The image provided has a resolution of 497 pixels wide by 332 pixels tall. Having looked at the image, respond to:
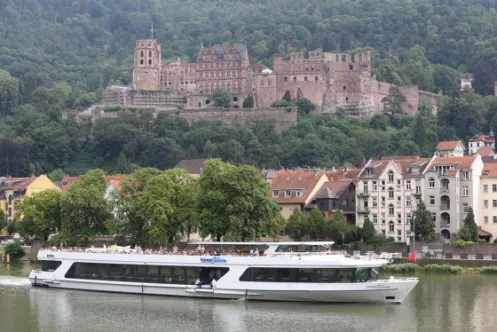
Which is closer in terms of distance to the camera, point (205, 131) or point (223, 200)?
point (223, 200)

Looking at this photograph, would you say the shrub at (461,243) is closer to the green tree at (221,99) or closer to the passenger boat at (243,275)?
the passenger boat at (243,275)

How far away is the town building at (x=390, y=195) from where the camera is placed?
3253 inches

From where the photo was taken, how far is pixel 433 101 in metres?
168

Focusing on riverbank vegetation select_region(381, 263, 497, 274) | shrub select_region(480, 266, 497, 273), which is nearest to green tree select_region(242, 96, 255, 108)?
riverbank vegetation select_region(381, 263, 497, 274)

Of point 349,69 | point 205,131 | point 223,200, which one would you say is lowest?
point 223,200

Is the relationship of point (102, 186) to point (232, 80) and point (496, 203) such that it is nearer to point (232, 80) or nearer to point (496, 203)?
point (496, 203)

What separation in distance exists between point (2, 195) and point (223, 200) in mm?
46299

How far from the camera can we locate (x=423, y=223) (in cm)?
7925

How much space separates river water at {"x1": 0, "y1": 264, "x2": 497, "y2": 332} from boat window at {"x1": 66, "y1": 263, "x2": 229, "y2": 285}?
108 cm

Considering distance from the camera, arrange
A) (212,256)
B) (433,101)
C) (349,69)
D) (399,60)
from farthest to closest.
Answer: (399,60) < (433,101) < (349,69) < (212,256)

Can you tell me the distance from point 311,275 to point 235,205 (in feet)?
46.6

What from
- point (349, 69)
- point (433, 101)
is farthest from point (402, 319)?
point (433, 101)

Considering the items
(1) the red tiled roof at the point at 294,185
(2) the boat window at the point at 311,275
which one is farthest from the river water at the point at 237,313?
(1) the red tiled roof at the point at 294,185

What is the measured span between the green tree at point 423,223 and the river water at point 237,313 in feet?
49.1
